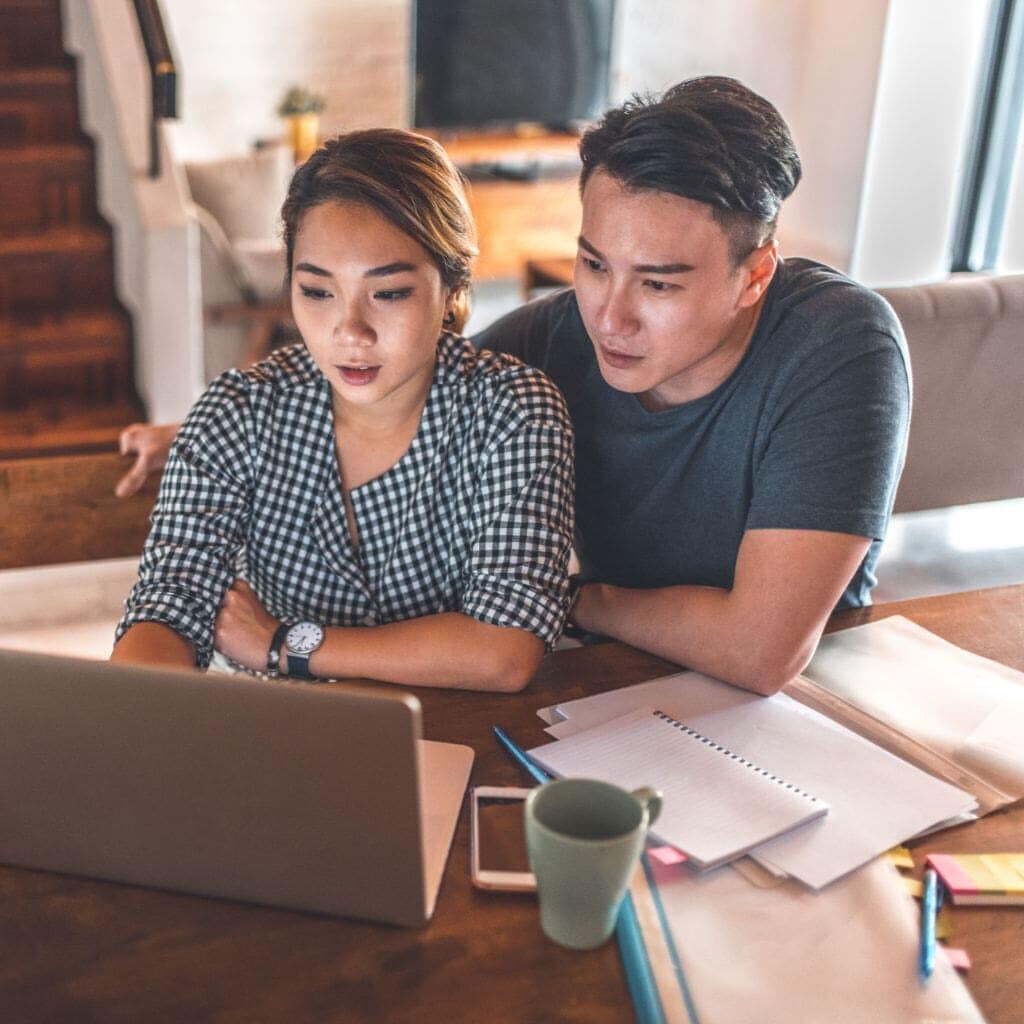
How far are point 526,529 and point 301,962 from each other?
589mm

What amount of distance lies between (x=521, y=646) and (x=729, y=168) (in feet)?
1.77

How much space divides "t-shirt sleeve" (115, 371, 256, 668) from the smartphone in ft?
1.44

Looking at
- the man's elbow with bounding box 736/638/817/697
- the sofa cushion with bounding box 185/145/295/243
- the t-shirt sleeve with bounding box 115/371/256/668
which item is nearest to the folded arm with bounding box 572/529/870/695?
the man's elbow with bounding box 736/638/817/697

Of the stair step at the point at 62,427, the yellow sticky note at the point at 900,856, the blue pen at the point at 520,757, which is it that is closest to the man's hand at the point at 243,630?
the blue pen at the point at 520,757

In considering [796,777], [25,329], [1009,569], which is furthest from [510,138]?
[796,777]

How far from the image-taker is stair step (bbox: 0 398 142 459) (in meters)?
3.65

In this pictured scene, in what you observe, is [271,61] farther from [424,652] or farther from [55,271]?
[424,652]

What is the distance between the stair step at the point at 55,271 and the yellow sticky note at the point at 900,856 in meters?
3.49

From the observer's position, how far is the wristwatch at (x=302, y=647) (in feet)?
4.28

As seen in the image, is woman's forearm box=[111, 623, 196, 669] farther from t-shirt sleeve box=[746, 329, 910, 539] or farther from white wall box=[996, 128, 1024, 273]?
white wall box=[996, 128, 1024, 273]

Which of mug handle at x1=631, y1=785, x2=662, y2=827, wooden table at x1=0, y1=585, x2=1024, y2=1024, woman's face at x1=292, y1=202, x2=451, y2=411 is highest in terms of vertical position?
woman's face at x1=292, y1=202, x2=451, y2=411

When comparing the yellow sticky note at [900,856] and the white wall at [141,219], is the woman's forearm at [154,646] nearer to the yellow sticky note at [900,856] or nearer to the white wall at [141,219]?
the yellow sticky note at [900,856]

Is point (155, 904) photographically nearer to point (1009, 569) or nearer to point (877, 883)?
point (877, 883)

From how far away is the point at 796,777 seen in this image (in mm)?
1065
